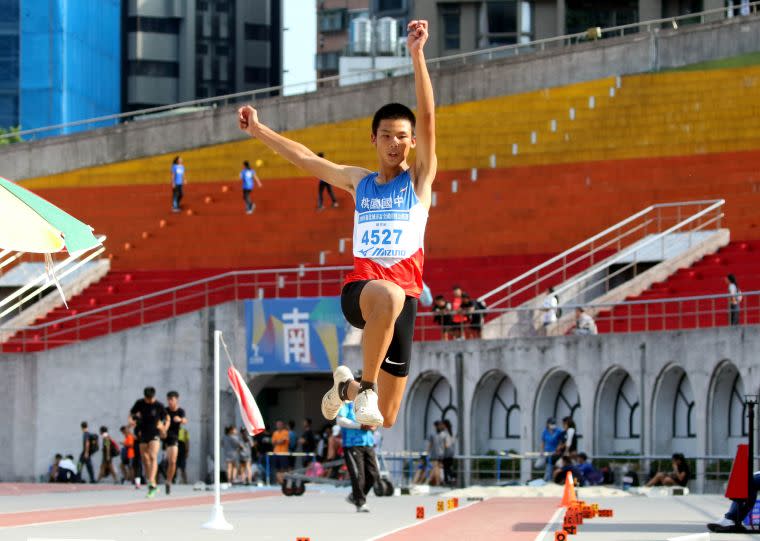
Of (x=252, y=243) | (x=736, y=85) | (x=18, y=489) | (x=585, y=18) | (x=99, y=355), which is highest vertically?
(x=585, y=18)

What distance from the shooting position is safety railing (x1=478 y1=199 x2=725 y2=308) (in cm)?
3756

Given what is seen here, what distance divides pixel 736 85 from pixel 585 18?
2381 cm

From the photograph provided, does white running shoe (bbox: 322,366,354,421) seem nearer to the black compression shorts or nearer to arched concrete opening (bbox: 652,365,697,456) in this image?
the black compression shorts

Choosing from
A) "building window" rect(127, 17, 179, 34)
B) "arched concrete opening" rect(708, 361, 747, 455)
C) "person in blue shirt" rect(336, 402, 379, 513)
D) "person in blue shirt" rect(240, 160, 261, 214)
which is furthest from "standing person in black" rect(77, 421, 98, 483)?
"building window" rect(127, 17, 179, 34)

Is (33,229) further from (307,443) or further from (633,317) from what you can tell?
(307,443)

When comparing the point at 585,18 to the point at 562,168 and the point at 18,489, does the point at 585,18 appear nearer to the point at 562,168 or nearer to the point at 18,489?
the point at 562,168

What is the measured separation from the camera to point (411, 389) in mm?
36781

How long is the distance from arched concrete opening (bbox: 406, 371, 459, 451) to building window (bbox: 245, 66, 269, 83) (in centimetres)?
6440

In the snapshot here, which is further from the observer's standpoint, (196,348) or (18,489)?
(196,348)

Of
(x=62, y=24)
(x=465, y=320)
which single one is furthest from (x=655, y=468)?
(x=62, y=24)

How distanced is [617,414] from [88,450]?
1186 centimetres

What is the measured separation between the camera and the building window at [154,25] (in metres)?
95.1

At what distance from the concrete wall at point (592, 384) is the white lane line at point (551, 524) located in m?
7.40

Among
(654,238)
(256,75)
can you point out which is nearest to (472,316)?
(654,238)
